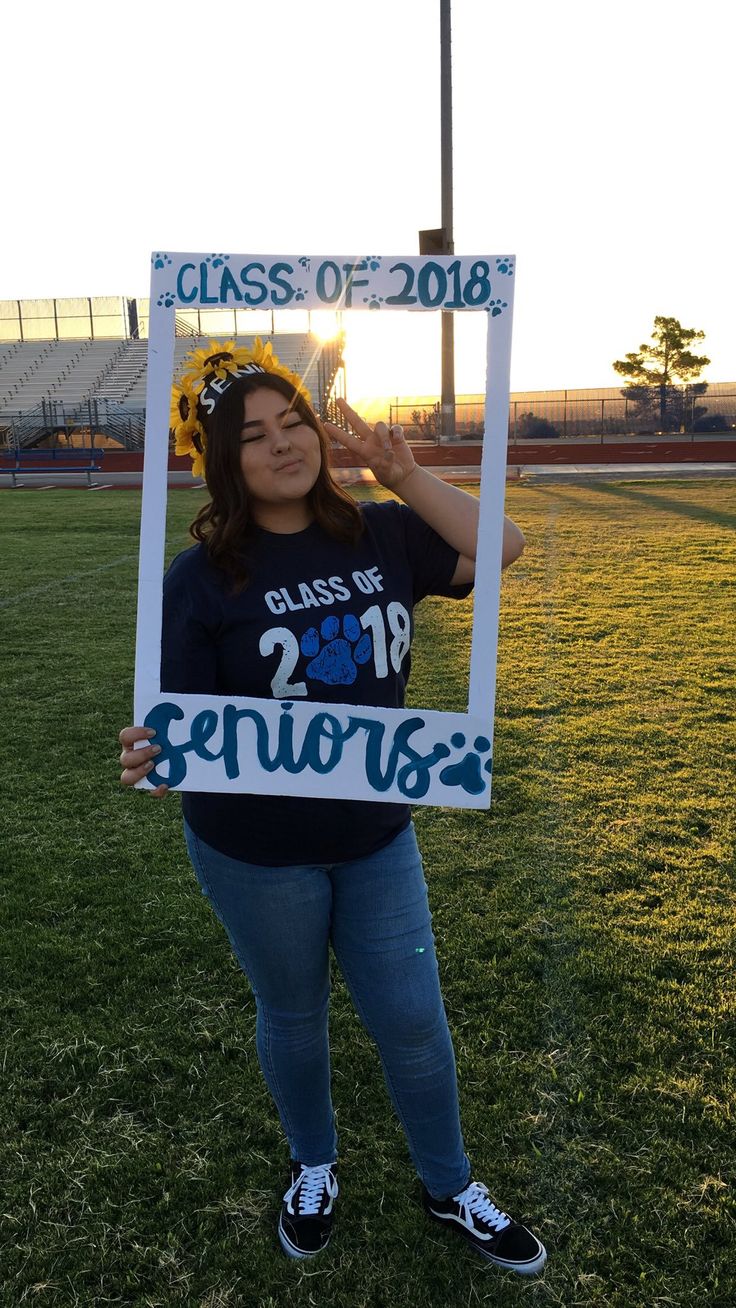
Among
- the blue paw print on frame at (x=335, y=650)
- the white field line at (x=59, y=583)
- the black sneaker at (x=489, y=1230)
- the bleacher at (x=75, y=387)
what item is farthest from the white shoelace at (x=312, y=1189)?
the bleacher at (x=75, y=387)

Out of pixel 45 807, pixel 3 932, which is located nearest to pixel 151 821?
pixel 45 807

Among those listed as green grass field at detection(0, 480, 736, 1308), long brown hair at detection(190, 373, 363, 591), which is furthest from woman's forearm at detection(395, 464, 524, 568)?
green grass field at detection(0, 480, 736, 1308)

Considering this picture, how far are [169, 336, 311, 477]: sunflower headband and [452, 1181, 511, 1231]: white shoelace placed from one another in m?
1.60

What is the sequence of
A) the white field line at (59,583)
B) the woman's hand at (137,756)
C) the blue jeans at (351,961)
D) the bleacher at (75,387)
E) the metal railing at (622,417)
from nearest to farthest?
1. the woman's hand at (137,756)
2. the blue jeans at (351,961)
3. the white field line at (59,583)
4. the bleacher at (75,387)
5. the metal railing at (622,417)

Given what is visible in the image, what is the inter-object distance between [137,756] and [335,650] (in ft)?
1.32

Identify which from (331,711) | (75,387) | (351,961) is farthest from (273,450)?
(75,387)

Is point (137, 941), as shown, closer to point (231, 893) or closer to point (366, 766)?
point (231, 893)

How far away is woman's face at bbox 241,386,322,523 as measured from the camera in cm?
169

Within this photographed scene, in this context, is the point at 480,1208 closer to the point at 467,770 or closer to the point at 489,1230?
the point at 489,1230

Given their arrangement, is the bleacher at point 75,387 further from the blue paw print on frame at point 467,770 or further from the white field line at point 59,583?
the blue paw print on frame at point 467,770

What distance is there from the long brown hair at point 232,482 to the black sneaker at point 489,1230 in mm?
1394

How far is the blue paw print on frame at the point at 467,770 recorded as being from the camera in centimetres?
172

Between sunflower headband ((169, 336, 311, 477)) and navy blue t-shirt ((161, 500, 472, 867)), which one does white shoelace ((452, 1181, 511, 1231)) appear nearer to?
navy blue t-shirt ((161, 500, 472, 867))

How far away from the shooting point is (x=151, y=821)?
401 cm
